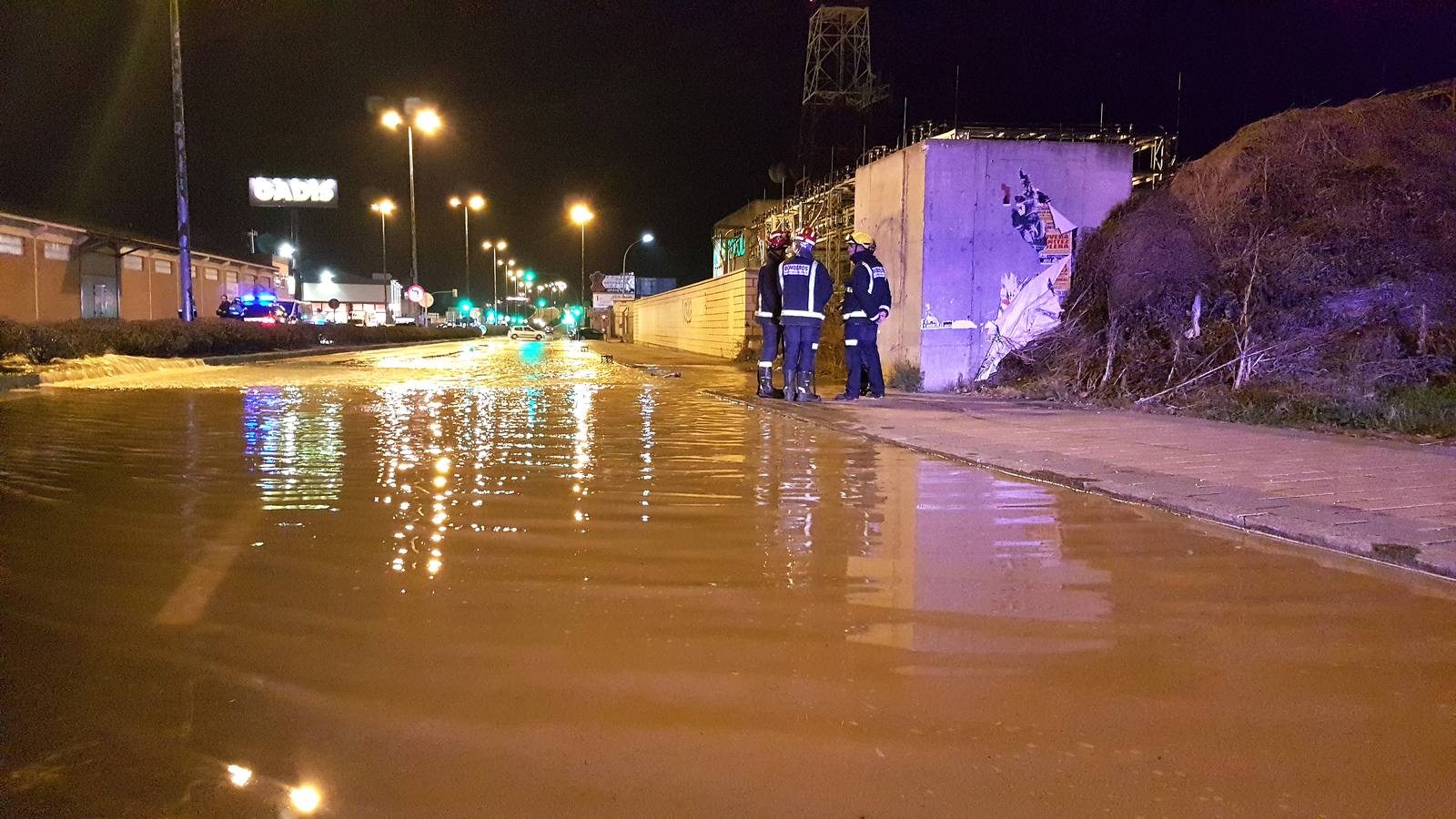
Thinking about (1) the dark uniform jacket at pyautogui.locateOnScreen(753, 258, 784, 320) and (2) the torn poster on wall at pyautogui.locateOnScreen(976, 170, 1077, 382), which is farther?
(2) the torn poster on wall at pyautogui.locateOnScreen(976, 170, 1077, 382)

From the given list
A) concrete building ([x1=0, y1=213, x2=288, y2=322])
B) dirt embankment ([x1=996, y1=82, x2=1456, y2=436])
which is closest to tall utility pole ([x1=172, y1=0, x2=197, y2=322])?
concrete building ([x1=0, y1=213, x2=288, y2=322])

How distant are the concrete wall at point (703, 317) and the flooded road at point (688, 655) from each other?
19.5 metres

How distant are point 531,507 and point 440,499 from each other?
72cm

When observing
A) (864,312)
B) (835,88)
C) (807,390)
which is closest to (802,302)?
(864,312)

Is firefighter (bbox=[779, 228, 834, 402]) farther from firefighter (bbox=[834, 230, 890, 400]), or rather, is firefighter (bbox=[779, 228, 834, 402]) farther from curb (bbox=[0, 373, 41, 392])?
curb (bbox=[0, 373, 41, 392])

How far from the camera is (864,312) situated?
43.3 ft

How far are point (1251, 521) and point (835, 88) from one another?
35.6 metres

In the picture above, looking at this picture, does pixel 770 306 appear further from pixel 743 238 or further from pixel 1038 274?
pixel 743 238

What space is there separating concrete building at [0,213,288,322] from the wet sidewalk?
27584mm

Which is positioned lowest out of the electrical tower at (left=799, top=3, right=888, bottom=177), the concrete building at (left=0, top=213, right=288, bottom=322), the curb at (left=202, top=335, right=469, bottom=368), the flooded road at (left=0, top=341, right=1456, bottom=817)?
the flooded road at (left=0, top=341, right=1456, bottom=817)

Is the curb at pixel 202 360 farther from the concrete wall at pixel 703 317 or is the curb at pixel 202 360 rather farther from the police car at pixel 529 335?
the police car at pixel 529 335

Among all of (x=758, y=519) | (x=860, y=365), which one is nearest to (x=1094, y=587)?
(x=758, y=519)

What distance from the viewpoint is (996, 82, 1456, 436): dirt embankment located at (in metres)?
10.7

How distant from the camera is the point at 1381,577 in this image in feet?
16.2
